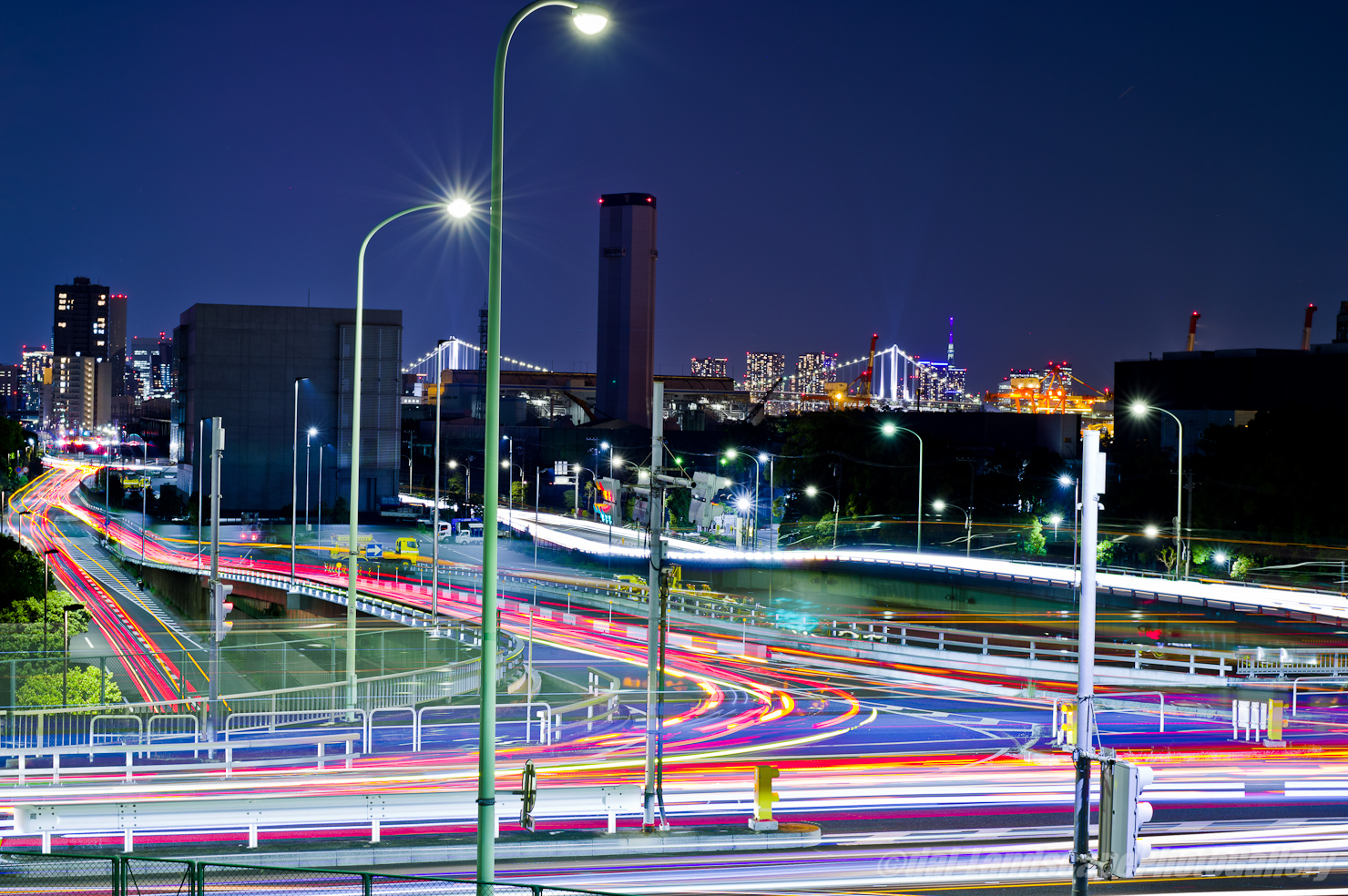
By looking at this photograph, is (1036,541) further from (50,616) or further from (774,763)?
(774,763)

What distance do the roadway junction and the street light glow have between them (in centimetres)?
940

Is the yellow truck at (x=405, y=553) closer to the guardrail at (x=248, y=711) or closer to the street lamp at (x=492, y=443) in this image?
the guardrail at (x=248, y=711)

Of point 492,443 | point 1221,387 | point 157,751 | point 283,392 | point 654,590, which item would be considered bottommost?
point 157,751

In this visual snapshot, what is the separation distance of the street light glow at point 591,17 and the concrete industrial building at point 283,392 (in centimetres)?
9053

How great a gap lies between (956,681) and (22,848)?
24.0m

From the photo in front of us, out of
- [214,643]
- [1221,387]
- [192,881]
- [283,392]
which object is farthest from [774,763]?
[1221,387]

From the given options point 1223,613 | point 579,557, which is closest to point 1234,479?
point 1223,613

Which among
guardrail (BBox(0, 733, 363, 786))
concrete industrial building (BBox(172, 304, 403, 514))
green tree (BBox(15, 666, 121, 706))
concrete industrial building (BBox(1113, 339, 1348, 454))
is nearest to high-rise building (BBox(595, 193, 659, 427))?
concrete industrial building (BBox(172, 304, 403, 514))

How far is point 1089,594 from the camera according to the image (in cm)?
967

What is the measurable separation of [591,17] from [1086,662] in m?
6.64

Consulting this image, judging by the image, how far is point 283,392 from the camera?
99.0 meters

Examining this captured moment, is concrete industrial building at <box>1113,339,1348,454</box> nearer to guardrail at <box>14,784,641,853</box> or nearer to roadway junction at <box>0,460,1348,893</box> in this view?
roadway junction at <box>0,460,1348,893</box>

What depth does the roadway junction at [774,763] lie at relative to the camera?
15086 mm

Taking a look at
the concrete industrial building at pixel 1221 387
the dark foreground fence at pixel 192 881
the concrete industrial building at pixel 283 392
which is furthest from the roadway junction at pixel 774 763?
the concrete industrial building at pixel 1221 387
